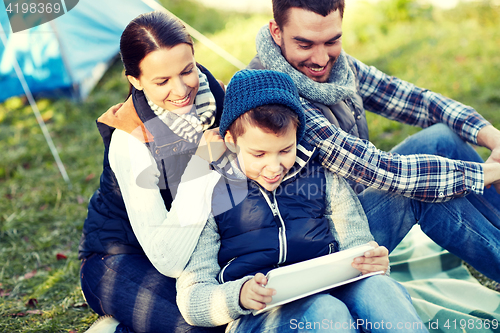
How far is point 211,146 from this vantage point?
6.15 feet

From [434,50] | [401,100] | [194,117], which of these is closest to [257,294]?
[194,117]

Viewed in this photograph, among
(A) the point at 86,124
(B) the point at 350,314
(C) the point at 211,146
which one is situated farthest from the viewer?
(A) the point at 86,124

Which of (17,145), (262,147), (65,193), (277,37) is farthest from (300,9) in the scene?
(17,145)

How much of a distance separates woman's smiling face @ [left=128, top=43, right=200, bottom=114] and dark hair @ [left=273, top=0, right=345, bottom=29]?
0.47m

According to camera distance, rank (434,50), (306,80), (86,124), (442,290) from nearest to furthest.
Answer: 1. (306,80)
2. (442,290)
3. (86,124)
4. (434,50)

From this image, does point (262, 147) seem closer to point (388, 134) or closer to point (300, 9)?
point (300, 9)

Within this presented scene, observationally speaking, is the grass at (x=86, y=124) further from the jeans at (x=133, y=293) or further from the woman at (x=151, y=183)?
the woman at (x=151, y=183)

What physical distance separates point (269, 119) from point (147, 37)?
61 cm

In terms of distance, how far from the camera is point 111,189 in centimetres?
199

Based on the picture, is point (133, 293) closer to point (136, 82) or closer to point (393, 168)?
point (136, 82)

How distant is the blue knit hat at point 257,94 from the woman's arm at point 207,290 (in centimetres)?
45

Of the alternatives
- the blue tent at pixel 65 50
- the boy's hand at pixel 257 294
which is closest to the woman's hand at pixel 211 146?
the boy's hand at pixel 257 294

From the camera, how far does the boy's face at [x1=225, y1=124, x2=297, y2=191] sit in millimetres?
1730

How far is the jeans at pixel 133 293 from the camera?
187cm
